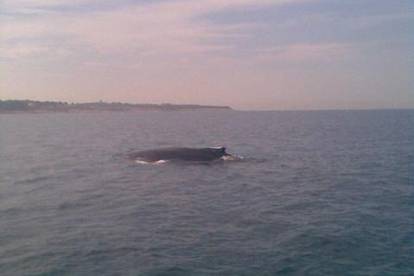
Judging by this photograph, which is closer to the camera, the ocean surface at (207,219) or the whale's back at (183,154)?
the ocean surface at (207,219)

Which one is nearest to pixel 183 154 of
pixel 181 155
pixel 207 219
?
pixel 181 155

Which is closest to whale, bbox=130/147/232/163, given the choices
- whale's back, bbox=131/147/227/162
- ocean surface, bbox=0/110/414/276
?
whale's back, bbox=131/147/227/162

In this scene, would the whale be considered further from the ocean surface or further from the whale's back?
the ocean surface

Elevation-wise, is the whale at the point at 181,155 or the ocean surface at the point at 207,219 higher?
the whale at the point at 181,155

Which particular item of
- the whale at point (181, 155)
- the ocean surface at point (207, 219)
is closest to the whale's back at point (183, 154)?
the whale at point (181, 155)

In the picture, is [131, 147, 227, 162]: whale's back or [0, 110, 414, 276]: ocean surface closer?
[0, 110, 414, 276]: ocean surface

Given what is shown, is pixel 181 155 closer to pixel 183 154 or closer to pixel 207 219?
pixel 183 154

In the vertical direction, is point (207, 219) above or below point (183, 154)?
below

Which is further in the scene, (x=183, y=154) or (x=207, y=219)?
(x=183, y=154)

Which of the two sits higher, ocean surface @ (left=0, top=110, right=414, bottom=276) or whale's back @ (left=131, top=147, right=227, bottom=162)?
whale's back @ (left=131, top=147, right=227, bottom=162)

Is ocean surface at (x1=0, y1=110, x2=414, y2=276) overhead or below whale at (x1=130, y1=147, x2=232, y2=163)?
below

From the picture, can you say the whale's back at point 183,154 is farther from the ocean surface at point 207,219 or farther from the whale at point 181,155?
the ocean surface at point 207,219

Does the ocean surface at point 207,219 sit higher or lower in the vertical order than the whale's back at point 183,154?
lower

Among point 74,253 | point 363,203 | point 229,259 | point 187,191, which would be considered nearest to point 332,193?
point 363,203
